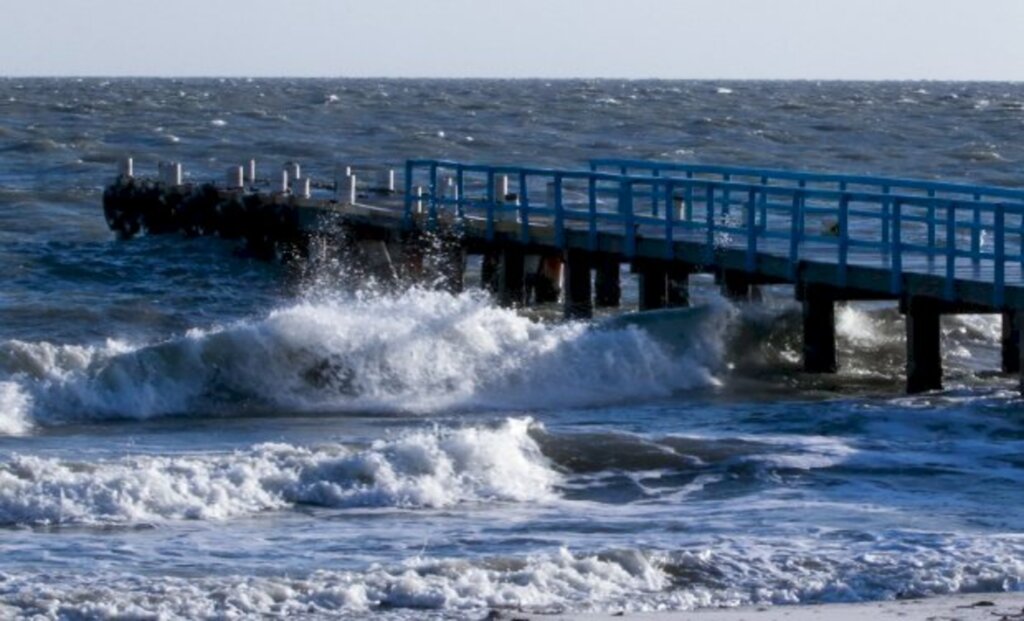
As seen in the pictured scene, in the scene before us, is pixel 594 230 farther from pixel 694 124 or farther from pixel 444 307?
pixel 694 124

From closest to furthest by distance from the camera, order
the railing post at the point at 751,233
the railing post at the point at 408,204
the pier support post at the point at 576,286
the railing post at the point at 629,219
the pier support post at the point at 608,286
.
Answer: the railing post at the point at 751,233, the railing post at the point at 629,219, the pier support post at the point at 576,286, the pier support post at the point at 608,286, the railing post at the point at 408,204

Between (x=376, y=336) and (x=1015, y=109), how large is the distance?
88724 millimetres

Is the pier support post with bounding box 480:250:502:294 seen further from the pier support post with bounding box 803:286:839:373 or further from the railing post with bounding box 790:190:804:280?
the railing post with bounding box 790:190:804:280

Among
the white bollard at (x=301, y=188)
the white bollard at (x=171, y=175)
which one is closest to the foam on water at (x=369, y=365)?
the white bollard at (x=301, y=188)

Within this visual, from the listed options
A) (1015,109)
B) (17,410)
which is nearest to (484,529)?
(17,410)

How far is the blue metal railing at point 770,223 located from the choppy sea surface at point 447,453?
3.41ft

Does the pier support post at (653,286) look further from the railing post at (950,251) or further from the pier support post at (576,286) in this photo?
the railing post at (950,251)

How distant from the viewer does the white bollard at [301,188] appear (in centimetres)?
3356

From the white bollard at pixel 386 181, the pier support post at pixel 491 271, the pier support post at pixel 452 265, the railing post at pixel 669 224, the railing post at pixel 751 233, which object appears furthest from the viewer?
the white bollard at pixel 386 181

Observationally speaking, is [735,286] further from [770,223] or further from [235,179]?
[235,179]

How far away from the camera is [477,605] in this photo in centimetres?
1374

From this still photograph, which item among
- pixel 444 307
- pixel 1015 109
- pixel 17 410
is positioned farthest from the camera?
pixel 1015 109

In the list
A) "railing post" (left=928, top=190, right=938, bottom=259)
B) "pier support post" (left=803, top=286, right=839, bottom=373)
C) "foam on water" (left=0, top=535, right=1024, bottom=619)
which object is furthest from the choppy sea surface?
"railing post" (left=928, top=190, right=938, bottom=259)

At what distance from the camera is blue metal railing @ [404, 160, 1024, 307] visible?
2197 cm
